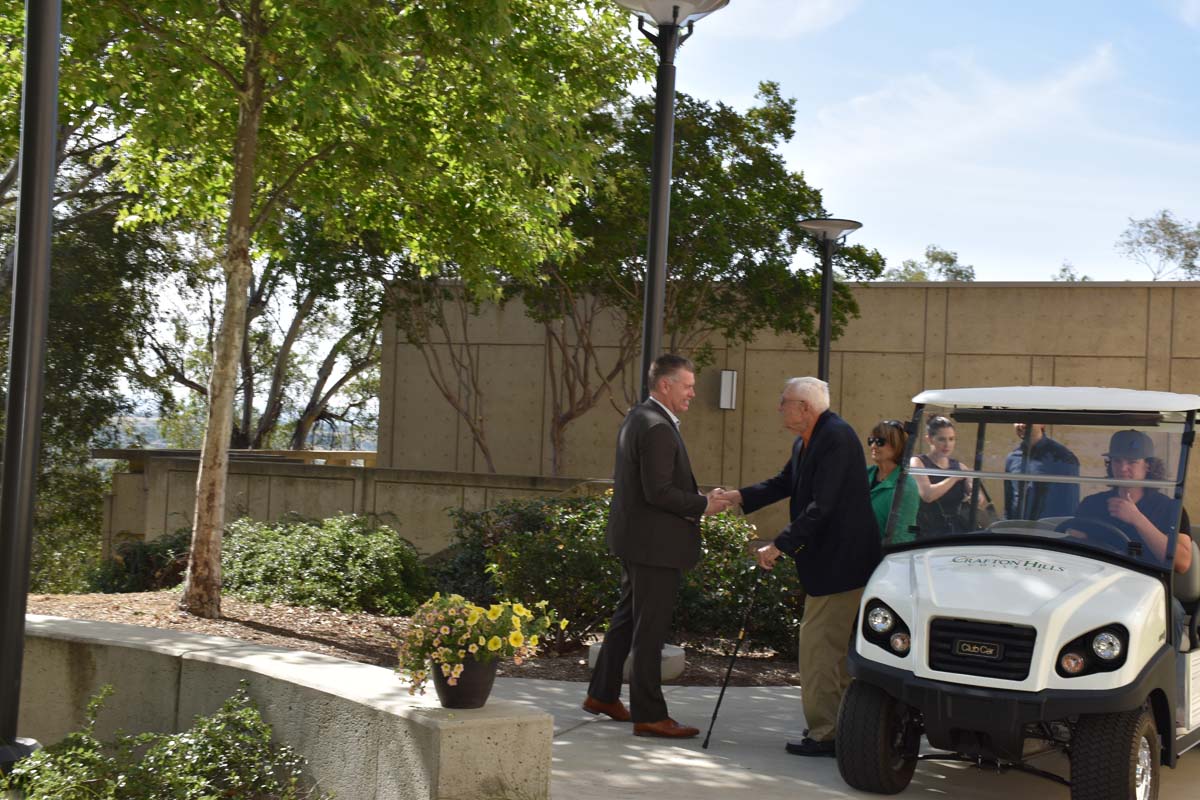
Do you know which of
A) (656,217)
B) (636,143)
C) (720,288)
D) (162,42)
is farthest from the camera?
(720,288)

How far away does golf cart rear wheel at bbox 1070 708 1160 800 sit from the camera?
16.5 feet

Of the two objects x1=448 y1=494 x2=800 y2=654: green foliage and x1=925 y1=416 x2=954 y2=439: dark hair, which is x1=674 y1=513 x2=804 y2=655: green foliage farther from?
x1=925 y1=416 x2=954 y2=439: dark hair

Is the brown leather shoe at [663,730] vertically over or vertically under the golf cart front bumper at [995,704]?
under

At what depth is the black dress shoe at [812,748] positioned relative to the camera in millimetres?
6414

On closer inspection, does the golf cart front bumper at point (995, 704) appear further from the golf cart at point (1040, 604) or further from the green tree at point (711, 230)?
the green tree at point (711, 230)

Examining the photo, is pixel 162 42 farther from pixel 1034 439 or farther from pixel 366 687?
pixel 1034 439

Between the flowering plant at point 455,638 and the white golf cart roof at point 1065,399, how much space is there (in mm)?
2512

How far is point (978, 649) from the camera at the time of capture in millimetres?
5227

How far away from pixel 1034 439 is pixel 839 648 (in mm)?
1508

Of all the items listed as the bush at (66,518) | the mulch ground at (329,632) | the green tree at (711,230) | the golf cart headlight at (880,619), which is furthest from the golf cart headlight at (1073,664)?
the bush at (66,518)

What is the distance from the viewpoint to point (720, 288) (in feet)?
73.0

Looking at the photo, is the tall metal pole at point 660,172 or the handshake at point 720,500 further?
the tall metal pole at point 660,172

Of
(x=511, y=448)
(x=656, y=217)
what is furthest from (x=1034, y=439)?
(x=511, y=448)

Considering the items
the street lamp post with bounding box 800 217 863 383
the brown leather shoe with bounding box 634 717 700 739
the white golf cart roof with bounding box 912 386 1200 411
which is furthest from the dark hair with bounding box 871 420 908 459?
the street lamp post with bounding box 800 217 863 383
